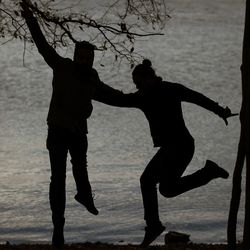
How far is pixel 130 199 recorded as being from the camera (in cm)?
2858

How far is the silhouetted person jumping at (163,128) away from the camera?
39.8ft

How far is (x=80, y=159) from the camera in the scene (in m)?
12.4

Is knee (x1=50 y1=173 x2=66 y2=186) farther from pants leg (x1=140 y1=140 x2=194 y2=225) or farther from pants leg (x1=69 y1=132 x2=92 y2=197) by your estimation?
pants leg (x1=140 y1=140 x2=194 y2=225)

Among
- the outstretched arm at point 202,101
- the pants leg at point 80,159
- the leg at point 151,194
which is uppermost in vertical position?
the outstretched arm at point 202,101

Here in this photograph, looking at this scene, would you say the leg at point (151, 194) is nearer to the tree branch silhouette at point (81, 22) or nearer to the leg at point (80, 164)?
the leg at point (80, 164)

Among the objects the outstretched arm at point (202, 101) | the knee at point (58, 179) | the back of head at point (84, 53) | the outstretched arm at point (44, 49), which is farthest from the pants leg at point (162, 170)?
the outstretched arm at point (44, 49)

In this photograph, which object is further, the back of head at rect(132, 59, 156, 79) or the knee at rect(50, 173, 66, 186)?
the knee at rect(50, 173, 66, 186)

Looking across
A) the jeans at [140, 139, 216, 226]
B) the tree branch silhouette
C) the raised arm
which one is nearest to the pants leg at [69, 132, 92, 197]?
the raised arm

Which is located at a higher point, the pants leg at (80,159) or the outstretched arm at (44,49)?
the outstretched arm at (44,49)

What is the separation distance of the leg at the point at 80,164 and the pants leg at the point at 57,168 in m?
0.14

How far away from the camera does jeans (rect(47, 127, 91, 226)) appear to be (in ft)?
39.6

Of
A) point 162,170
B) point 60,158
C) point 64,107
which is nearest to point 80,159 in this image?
point 60,158

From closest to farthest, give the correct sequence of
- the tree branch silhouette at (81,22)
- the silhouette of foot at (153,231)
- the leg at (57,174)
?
the leg at (57,174), the silhouette of foot at (153,231), the tree branch silhouette at (81,22)

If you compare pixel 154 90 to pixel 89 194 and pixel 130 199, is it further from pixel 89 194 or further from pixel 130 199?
pixel 130 199
